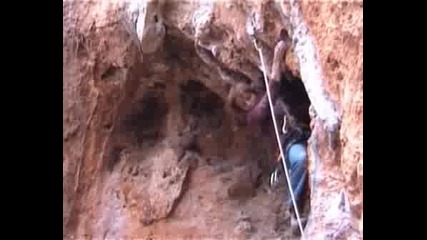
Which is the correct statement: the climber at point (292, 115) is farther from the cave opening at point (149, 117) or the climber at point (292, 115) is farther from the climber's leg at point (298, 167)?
the cave opening at point (149, 117)

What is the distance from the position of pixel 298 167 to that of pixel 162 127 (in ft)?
1.59

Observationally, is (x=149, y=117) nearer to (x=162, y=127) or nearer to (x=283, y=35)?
(x=162, y=127)

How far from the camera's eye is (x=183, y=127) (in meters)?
2.23

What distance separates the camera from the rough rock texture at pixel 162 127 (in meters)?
2.11

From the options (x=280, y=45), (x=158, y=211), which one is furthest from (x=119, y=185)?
(x=280, y=45)

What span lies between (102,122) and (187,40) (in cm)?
35

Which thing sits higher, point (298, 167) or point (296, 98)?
point (296, 98)

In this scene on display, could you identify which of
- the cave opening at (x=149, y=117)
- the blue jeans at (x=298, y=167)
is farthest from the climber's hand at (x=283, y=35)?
the cave opening at (x=149, y=117)

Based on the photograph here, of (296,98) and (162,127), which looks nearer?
(296,98)

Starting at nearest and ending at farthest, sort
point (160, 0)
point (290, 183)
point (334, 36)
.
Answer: point (334, 36) < point (290, 183) < point (160, 0)

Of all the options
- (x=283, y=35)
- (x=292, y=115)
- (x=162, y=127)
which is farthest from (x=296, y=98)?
(x=162, y=127)

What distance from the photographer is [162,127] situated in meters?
2.25

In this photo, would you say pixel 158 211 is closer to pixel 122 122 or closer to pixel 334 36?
pixel 122 122

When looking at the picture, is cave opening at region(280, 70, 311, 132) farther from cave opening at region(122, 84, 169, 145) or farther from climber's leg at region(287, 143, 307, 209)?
cave opening at region(122, 84, 169, 145)
